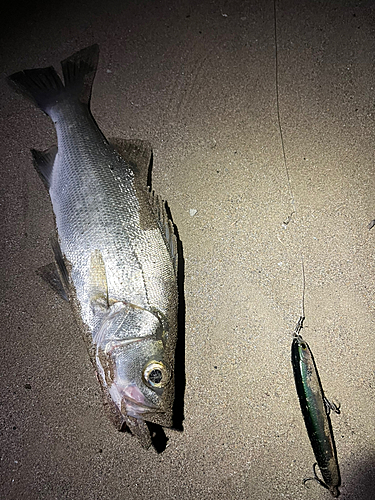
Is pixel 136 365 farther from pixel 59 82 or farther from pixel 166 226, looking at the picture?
pixel 59 82

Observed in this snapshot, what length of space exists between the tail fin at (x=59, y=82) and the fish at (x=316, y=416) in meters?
1.92

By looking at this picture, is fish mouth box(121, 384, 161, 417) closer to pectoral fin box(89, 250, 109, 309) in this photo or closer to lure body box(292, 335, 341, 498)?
pectoral fin box(89, 250, 109, 309)

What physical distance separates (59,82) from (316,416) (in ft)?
7.63

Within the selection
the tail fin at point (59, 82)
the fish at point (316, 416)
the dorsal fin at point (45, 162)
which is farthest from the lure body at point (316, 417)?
the tail fin at point (59, 82)

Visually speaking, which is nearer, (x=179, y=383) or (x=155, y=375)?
(x=155, y=375)

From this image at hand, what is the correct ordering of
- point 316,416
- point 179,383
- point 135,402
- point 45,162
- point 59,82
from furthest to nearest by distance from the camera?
point 59,82
point 45,162
point 179,383
point 316,416
point 135,402

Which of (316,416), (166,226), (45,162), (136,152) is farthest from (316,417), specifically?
(45,162)

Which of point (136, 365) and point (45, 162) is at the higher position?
point (45, 162)

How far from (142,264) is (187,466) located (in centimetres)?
110

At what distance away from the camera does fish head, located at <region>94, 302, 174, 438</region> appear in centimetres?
141

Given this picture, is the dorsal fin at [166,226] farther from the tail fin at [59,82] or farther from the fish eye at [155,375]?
the tail fin at [59,82]

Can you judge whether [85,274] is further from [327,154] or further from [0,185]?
[327,154]

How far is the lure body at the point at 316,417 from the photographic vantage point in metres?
1.65

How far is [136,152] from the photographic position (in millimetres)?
1965
